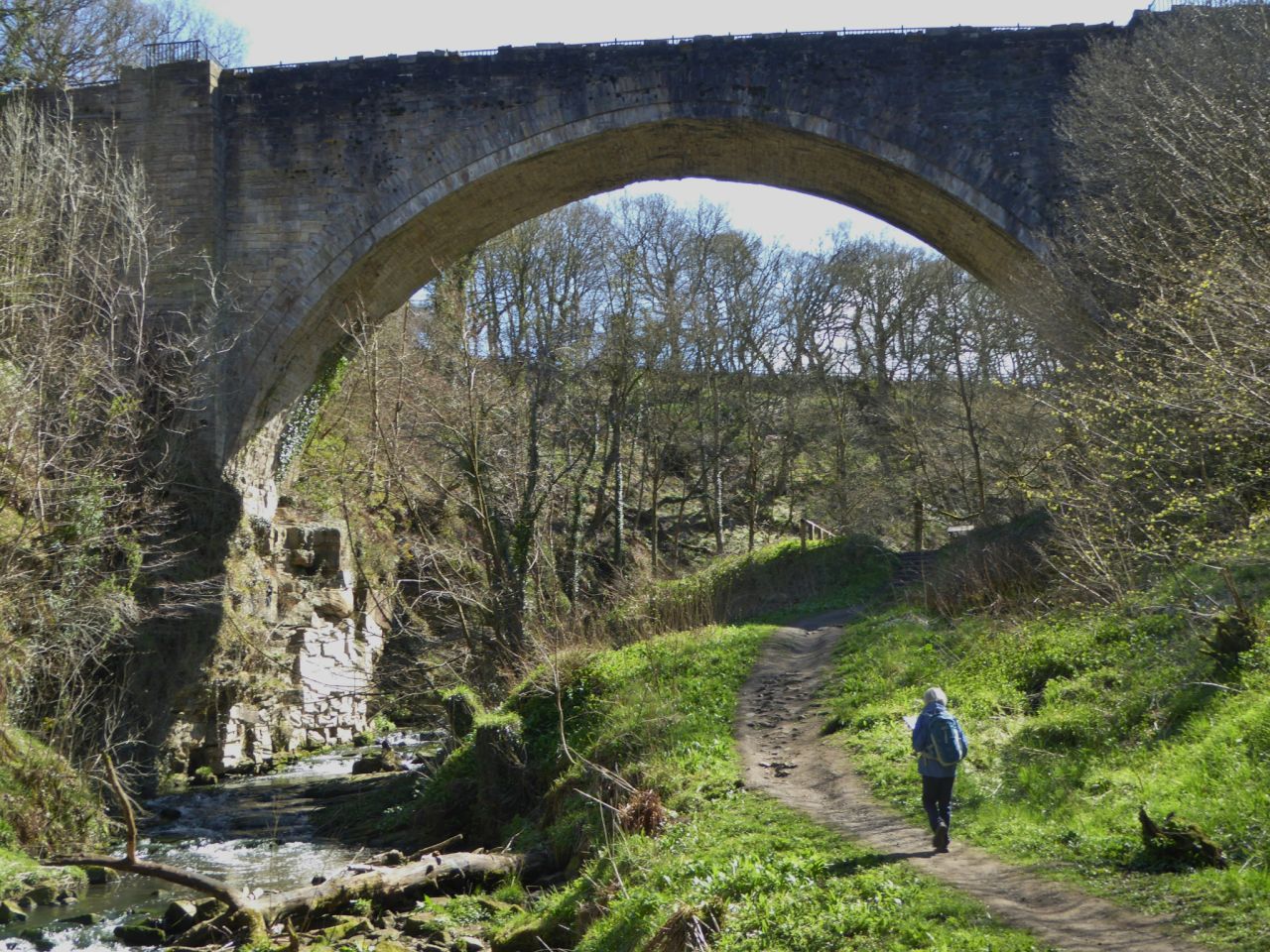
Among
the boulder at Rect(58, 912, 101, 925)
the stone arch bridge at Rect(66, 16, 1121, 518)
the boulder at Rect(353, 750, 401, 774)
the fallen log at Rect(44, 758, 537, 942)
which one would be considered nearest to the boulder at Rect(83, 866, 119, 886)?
the boulder at Rect(58, 912, 101, 925)

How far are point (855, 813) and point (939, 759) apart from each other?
4.04 feet

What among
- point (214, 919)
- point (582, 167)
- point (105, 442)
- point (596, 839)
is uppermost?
point (582, 167)

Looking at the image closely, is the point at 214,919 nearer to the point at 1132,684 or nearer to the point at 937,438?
the point at 1132,684

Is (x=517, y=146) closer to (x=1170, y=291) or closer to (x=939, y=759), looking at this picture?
(x=1170, y=291)

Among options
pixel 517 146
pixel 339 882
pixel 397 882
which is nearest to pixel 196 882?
pixel 339 882

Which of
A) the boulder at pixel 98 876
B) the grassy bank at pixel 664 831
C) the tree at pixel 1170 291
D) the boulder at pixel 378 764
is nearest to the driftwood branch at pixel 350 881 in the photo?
the grassy bank at pixel 664 831

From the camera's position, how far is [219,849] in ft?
40.0

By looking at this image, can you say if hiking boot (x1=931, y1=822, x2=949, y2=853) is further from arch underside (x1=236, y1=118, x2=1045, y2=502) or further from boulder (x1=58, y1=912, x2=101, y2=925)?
arch underside (x1=236, y1=118, x2=1045, y2=502)

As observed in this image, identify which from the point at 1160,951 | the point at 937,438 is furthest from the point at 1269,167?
the point at 937,438

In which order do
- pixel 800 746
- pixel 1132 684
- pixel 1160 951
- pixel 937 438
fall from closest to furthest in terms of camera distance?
pixel 1160 951 → pixel 1132 684 → pixel 800 746 → pixel 937 438

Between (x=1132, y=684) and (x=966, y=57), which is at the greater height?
(x=966, y=57)

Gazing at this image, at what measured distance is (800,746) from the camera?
9.50 meters

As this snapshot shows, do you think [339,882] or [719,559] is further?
[719,559]

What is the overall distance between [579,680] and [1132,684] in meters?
5.20
